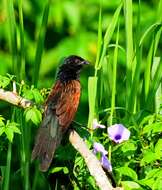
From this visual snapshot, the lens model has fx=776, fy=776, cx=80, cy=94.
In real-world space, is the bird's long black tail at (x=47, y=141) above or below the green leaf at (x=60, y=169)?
above

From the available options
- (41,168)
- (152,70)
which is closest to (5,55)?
(152,70)

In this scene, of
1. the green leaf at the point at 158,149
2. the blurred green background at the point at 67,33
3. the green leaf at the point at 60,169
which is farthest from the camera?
the blurred green background at the point at 67,33

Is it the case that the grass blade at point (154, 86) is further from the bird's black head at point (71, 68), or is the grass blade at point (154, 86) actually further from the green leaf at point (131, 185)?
the green leaf at point (131, 185)

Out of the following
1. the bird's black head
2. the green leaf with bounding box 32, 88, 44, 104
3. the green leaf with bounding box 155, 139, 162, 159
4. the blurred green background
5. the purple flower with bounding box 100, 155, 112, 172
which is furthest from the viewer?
the blurred green background

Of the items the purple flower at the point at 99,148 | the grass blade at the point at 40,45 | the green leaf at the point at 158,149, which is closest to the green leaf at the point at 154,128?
the green leaf at the point at 158,149

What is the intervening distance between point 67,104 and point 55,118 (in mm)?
110

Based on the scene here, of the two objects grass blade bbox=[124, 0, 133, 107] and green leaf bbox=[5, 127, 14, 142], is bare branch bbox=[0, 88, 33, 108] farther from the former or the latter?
grass blade bbox=[124, 0, 133, 107]

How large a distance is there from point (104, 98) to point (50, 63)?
3374 millimetres

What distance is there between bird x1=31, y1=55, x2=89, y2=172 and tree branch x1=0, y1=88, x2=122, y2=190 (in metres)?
0.11

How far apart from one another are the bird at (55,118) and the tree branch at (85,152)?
106 mm

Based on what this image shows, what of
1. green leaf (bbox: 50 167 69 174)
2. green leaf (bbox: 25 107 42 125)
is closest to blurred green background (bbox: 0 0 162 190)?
green leaf (bbox: 50 167 69 174)

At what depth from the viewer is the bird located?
10.3ft

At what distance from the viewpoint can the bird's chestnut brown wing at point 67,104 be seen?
130 inches

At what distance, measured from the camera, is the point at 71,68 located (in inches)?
144
